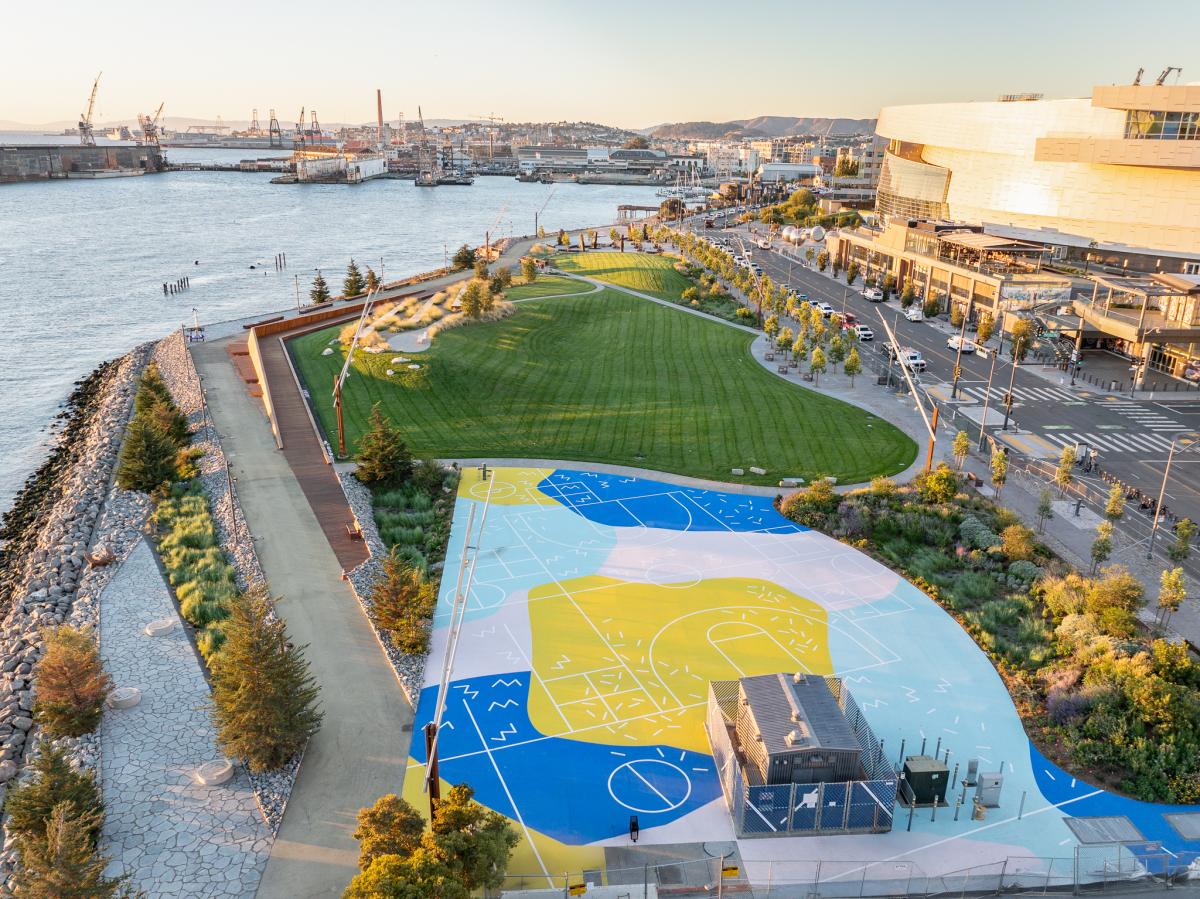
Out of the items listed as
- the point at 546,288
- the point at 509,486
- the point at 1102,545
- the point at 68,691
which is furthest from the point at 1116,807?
the point at 546,288

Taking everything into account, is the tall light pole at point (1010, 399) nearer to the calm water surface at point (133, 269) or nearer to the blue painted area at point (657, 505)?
the blue painted area at point (657, 505)

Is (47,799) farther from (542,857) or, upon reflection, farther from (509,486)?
(509,486)

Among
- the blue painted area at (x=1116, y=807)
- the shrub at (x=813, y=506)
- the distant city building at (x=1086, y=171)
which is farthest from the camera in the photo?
the distant city building at (x=1086, y=171)

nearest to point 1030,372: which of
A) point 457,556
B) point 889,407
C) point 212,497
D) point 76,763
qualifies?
point 889,407

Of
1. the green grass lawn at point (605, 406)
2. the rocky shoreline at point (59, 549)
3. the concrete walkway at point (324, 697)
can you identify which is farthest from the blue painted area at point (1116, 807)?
the rocky shoreline at point (59, 549)

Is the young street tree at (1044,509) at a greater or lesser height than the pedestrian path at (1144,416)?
greater

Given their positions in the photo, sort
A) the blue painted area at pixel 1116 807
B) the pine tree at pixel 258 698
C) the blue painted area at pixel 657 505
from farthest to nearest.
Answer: the blue painted area at pixel 657 505 → the pine tree at pixel 258 698 → the blue painted area at pixel 1116 807
